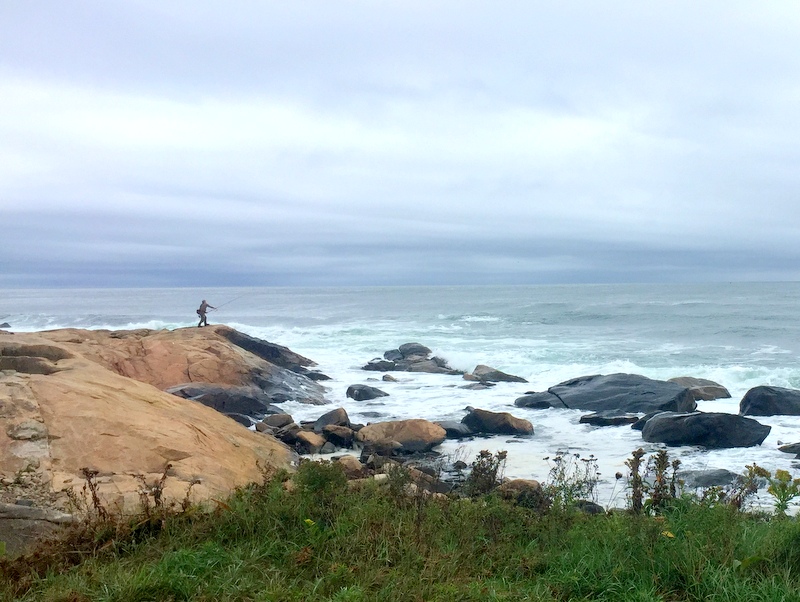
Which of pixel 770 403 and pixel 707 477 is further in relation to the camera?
pixel 770 403

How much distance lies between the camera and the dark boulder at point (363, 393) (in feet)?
66.7

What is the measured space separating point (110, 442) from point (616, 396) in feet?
49.9

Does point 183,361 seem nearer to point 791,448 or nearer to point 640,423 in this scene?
point 640,423

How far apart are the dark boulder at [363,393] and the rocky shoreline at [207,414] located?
0.07 m

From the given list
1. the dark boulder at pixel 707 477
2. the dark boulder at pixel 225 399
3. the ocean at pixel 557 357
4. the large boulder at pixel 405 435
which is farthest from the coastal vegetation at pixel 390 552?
the dark boulder at pixel 225 399

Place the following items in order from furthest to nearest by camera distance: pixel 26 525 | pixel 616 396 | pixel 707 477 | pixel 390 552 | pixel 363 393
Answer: pixel 363 393, pixel 616 396, pixel 707 477, pixel 26 525, pixel 390 552

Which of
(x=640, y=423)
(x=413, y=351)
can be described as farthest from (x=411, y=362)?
(x=640, y=423)

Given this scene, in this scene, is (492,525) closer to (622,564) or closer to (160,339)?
(622,564)

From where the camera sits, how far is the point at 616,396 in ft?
63.3

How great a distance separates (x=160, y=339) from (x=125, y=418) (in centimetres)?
1399

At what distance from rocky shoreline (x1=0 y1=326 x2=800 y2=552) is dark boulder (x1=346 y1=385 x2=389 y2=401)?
0.07 m

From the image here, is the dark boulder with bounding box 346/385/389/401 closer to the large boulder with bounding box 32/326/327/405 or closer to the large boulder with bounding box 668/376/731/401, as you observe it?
the large boulder with bounding box 32/326/327/405

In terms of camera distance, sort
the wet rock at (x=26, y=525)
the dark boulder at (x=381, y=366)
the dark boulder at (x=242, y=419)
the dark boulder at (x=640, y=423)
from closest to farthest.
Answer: the wet rock at (x=26, y=525), the dark boulder at (x=242, y=419), the dark boulder at (x=640, y=423), the dark boulder at (x=381, y=366)

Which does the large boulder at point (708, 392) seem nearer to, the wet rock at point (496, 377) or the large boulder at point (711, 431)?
the large boulder at point (711, 431)
